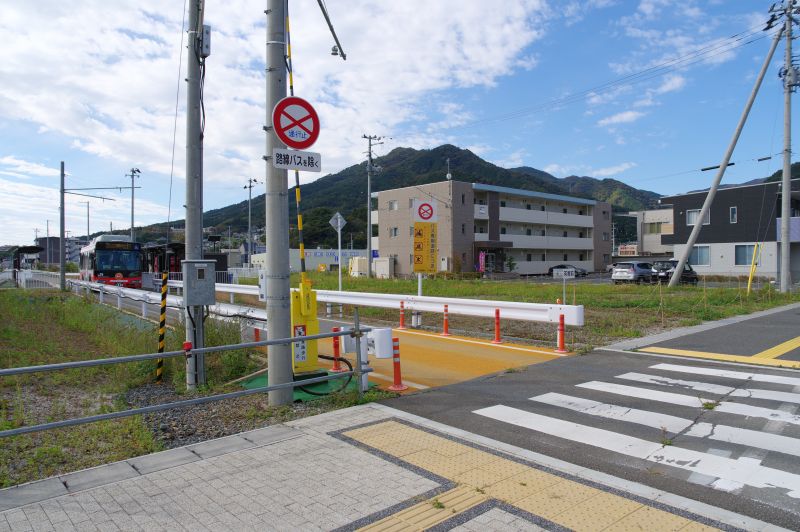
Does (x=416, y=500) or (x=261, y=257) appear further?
(x=261, y=257)

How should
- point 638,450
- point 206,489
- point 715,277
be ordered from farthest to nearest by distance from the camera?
point 715,277 → point 638,450 → point 206,489

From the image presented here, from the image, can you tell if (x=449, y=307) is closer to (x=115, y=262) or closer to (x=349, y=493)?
(x=349, y=493)

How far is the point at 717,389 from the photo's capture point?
716 cm

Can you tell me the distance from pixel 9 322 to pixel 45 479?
1115 centimetres

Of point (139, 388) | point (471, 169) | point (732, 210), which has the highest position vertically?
point (471, 169)

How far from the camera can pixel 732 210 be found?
1545 inches

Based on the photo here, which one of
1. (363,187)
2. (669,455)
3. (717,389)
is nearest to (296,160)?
(669,455)

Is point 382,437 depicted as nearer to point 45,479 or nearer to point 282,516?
point 282,516

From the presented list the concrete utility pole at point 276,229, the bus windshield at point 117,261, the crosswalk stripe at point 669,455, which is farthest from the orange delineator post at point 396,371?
the bus windshield at point 117,261

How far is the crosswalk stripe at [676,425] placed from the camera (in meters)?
5.03

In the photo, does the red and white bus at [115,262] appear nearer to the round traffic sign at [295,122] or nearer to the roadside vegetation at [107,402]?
the roadside vegetation at [107,402]

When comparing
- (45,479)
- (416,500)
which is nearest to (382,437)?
(416,500)

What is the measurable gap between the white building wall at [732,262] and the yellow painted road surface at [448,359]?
32.4 m

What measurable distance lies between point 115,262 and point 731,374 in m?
28.8
